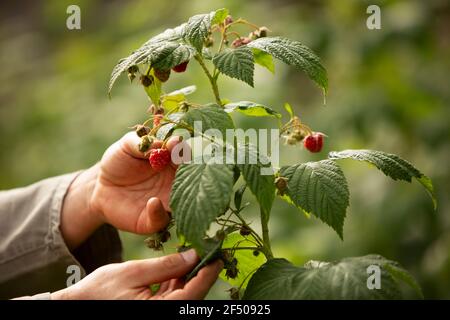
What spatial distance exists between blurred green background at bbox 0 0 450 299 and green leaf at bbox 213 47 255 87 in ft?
3.46

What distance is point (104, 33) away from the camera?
10.5ft

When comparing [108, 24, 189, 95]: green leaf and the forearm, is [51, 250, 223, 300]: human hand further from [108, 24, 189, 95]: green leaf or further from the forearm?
the forearm

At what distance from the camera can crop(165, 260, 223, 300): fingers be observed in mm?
687

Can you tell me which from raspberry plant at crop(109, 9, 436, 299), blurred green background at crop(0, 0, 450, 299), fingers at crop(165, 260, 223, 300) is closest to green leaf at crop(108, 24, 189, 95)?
raspberry plant at crop(109, 9, 436, 299)

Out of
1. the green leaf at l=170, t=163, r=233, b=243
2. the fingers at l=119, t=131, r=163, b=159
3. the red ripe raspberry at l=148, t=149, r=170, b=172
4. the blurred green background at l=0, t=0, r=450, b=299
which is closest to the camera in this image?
the green leaf at l=170, t=163, r=233, b=243

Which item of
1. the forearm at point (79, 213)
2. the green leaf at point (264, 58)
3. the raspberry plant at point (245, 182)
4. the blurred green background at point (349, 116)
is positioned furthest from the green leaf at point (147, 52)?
the blurred green background at point (349, 116)

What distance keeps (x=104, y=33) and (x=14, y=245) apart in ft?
7.41

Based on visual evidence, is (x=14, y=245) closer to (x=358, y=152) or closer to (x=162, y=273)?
(x=162, y=273)

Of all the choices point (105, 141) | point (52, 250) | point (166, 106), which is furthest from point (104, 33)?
point (166, 106)

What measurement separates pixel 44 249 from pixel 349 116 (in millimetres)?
985

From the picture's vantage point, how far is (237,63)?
0.71 m

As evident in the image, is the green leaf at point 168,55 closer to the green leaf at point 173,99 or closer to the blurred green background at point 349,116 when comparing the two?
the green leaf at point 173,99

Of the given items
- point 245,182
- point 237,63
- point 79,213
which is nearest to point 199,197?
point 245,182

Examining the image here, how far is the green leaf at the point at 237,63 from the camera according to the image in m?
0.69
